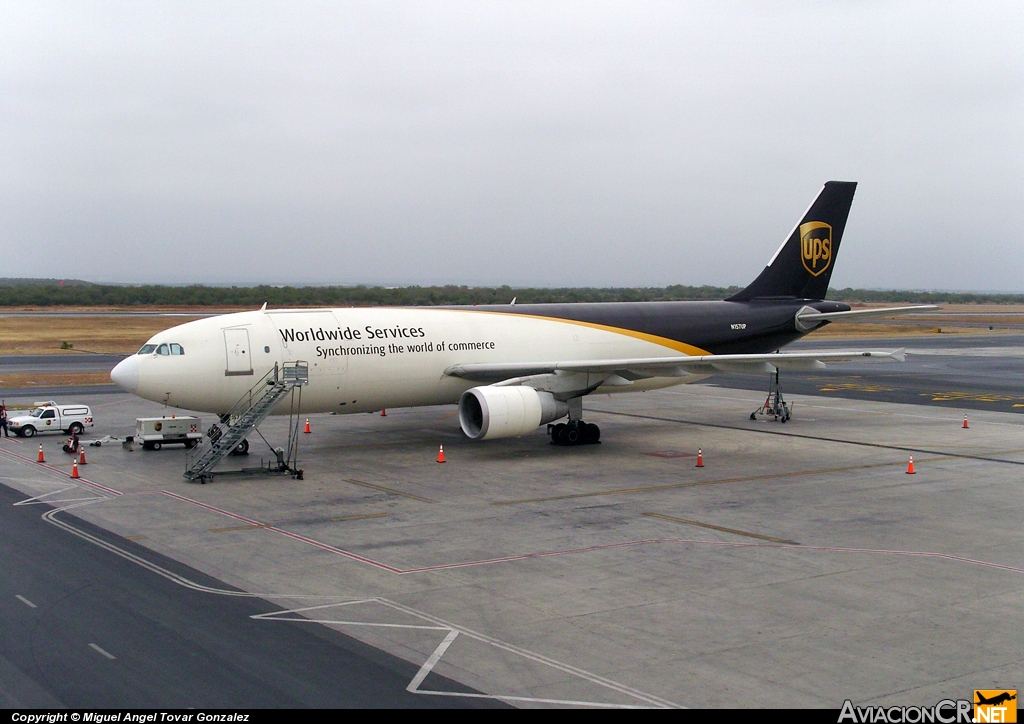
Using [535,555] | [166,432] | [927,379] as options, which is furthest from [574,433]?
[927,379]

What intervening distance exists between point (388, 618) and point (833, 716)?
22.4 feet

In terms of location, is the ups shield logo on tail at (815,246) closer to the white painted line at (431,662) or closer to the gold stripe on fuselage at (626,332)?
the gold stripe on fuselage at (626,332)

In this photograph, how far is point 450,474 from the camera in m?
27.0

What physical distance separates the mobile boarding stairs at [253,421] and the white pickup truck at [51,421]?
306 inches

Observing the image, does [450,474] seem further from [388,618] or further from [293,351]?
[388,618]

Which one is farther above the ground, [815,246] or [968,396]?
Result: [815,246]

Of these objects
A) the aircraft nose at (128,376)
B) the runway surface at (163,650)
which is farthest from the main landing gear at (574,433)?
the runway surface at (163,650)

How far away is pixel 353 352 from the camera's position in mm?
29766

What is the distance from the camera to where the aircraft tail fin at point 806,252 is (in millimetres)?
39688

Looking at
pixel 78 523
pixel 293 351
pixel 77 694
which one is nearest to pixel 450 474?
pixel 293 351

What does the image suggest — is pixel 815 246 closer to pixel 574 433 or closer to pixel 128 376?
pixel 574 433

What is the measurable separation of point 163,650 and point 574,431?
20.0m

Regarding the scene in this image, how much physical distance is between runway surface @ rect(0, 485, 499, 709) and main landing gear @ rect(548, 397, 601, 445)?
16.2 metres

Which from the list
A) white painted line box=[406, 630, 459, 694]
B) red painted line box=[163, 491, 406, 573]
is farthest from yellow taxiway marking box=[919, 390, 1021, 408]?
white painted line box=[406, 630, 459, 694]
